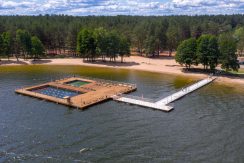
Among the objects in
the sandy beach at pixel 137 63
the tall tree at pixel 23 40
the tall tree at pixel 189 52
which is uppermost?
the tall tree at pixel 23 40

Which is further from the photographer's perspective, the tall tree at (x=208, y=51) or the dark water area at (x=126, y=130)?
the tall tree at (x=208, y=51)

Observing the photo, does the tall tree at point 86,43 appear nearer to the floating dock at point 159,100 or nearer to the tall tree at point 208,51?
the tall tree at point 208,51

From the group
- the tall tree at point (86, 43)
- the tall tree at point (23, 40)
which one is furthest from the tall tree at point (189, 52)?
the tall tree at point (23, 40)

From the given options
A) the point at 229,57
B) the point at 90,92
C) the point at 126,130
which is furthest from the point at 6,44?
the point at 229,57

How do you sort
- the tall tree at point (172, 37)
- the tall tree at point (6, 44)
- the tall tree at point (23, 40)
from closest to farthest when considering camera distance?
the tall tree at point (6, 44), the tall tree at point (23, 40), the tall tree at point (172, 37)

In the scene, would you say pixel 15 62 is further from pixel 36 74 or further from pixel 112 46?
pixel 112 46

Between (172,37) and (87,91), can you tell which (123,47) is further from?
(87,91)
